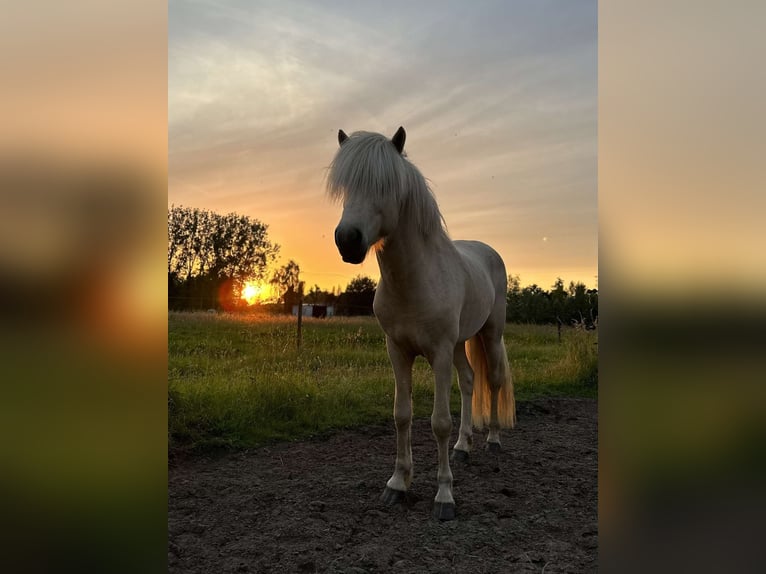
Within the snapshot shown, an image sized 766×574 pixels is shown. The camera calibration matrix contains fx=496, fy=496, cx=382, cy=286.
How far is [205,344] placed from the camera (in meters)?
10.3

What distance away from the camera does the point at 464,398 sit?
5000 mm

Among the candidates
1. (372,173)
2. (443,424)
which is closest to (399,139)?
(372,173)

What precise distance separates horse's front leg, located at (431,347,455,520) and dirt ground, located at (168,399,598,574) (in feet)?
0.37

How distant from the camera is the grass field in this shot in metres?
5.27

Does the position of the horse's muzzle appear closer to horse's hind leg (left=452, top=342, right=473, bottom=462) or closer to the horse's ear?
the horse's ear

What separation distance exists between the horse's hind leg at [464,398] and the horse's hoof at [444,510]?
1354 mm

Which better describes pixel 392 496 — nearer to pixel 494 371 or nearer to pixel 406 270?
pixel 406 270

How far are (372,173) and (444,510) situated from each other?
2.31 m

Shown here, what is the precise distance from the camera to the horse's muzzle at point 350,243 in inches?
110

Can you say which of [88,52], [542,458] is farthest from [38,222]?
[542,458]

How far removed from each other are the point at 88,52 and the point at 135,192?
26cm

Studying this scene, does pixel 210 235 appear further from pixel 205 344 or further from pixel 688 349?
pixel 688 349

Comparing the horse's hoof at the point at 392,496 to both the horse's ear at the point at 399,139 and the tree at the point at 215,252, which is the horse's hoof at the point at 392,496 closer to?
the horse's ear at the point at 399,139

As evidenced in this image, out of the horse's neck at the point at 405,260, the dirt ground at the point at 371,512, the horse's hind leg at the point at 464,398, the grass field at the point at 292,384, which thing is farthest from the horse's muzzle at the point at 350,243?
the grass field at the point at 292,384
